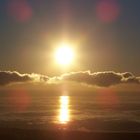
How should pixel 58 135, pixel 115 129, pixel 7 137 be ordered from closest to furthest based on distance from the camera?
pixel 7 137
pixel 58 135
pixel 115 129

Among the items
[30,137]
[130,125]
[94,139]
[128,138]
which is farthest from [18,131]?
[130,125]

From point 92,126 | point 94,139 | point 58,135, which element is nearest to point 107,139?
point 94,139

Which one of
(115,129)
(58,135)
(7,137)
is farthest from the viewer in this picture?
(115,129)

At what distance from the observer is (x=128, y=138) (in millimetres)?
65812

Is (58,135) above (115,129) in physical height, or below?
below

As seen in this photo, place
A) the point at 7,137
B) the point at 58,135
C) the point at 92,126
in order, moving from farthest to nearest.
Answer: the point at 92,126
the point at 58,135
the point at 7,137

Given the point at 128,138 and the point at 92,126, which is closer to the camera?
the point at 128,138

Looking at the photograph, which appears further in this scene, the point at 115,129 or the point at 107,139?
the point at 115,129

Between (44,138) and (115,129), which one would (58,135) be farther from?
(115,129)

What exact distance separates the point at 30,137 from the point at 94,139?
10.1 meters

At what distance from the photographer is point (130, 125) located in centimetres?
9225

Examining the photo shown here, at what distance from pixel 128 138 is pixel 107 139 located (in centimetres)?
331

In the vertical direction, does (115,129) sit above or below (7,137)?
above

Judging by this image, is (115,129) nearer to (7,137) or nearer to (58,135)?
(58,135)
